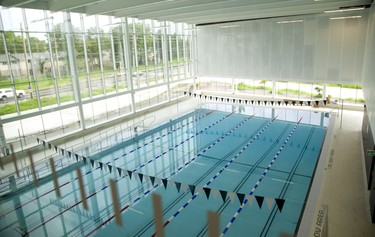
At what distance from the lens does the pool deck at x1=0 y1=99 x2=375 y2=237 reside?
554 cm

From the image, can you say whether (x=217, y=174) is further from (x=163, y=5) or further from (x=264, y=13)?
(x=264, y=13)

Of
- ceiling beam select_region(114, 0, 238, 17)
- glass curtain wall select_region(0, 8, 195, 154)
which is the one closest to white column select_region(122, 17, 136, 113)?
glass curtain wall select_region(0, 8, 195, 154)

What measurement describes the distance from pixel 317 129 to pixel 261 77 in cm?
663

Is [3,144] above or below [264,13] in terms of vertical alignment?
below

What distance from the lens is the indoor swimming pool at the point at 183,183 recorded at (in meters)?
6.07

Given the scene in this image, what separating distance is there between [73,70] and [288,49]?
486 inches

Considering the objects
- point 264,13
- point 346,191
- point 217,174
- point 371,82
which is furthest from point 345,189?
point 264,13

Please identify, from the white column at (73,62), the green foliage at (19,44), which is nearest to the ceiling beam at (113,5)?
the white column at (73,62)

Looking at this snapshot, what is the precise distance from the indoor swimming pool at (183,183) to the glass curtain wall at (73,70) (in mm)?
2629

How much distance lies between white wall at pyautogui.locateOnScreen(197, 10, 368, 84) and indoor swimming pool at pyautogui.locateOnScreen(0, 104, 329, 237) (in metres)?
3.89

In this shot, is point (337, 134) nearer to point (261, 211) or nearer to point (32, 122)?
point (261, 211)

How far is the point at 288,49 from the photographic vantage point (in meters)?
16.5

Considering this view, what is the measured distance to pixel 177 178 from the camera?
27.3 ft

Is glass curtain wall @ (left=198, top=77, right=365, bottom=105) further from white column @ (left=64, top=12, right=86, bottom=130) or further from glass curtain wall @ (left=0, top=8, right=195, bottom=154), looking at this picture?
white column @ (left=64, top=12, right=86, bottom=130)
